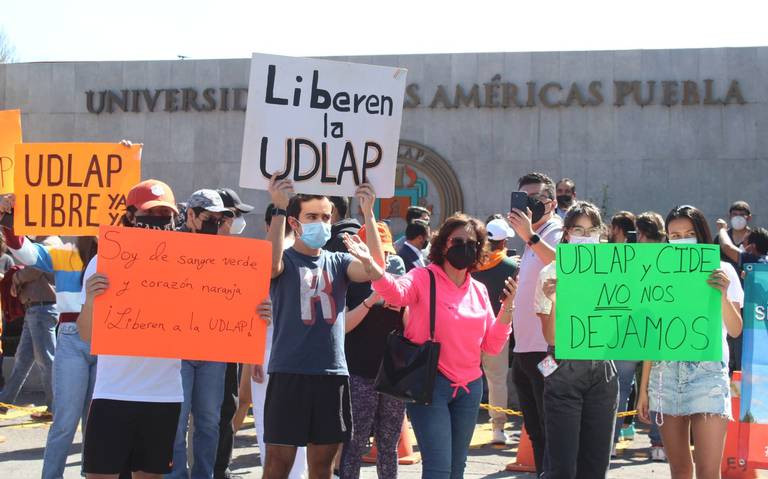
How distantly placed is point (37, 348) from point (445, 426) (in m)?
6.13

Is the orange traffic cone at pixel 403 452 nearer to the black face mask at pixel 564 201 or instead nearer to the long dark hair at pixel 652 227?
the long dark hair at pixel 652 227

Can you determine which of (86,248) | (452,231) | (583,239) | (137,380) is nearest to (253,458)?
(86,248)

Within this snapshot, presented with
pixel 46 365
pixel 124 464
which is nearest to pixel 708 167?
pixel 46 365

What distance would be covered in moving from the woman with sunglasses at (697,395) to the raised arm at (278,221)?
2.22 meters

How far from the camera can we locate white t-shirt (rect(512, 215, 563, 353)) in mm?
7168

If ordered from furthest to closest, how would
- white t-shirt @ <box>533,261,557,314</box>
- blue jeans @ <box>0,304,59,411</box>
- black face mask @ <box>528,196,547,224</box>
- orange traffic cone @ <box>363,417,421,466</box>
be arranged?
1. blue jeans @ <box>0,304,59,411</box>
2. orange traffic cone @ <box>363,417,421,466</box>
3. black face mask @ <box>528,196,547,224</box>
4. white t-shirt @ <box>533,261,557,314</box>

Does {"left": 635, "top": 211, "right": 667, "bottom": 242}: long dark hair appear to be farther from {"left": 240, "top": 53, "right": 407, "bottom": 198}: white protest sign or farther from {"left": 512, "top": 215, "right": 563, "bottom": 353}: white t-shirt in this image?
{"left": 240, "top": 53, "right": 407, "bottom": 198}: white protest sign

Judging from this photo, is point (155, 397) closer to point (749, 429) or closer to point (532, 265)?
point (532, 265)

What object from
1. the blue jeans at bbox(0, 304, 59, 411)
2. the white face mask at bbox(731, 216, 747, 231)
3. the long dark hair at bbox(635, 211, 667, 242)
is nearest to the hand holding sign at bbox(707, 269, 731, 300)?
the long dark hair at bbox(635, 211, 667, 242)

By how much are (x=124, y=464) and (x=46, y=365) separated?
6015mm

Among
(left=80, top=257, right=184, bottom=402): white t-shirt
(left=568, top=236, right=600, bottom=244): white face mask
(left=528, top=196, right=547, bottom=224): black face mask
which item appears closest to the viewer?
(left=80, top=257, right=184, bottom=402): white t-shirt

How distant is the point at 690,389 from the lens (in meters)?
6.00

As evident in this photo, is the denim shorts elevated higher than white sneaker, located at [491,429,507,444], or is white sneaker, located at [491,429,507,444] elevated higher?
the denim shorts

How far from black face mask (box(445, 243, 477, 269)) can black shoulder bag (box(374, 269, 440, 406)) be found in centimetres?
15
